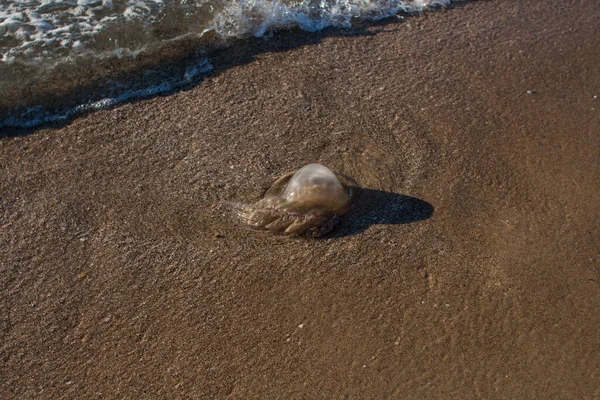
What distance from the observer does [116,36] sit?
4141 mm

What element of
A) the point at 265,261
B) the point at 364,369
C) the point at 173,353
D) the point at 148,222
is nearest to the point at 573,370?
the point at 364,369

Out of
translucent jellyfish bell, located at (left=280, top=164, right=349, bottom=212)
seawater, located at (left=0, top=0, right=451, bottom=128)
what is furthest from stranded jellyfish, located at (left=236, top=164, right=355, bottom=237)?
seawater, located at (left=0, top=0, right=451, bottom=128)

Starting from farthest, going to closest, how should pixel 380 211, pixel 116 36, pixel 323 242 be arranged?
pixel 116 36
pixel 380 211
pixel 323 242

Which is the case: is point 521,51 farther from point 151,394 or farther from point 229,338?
point 151,394

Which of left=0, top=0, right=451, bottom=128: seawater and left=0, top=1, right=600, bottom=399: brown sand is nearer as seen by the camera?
left=0, top=1, right=600, bottom=399: brown sand

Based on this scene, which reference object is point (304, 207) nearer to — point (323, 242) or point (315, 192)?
point (315, 192)

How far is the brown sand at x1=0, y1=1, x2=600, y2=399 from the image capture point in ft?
7.66

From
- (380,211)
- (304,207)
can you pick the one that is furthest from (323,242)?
(380,211)

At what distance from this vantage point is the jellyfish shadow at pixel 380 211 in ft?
9.39

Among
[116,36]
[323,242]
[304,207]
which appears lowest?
[323,242]

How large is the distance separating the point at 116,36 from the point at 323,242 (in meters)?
2.25

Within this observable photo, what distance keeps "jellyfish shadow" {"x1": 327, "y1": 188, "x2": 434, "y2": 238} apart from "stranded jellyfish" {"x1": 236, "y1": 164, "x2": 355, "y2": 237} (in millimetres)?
50

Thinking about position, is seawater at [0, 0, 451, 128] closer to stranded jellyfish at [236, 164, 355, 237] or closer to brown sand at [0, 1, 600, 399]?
brown sand at [0, 1, 600, 399]

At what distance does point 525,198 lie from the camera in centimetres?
301
